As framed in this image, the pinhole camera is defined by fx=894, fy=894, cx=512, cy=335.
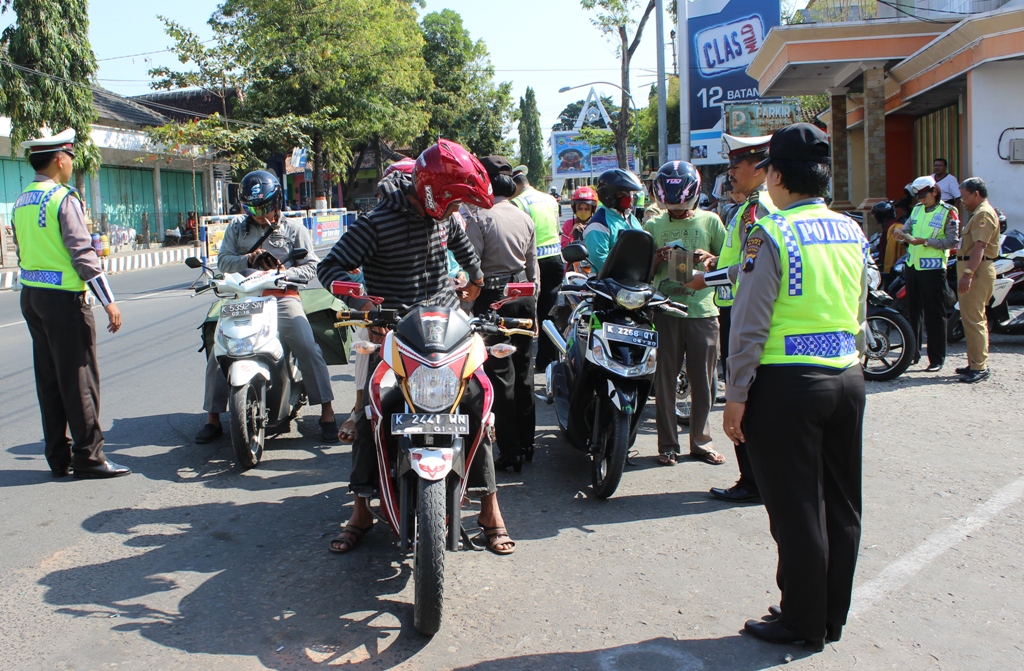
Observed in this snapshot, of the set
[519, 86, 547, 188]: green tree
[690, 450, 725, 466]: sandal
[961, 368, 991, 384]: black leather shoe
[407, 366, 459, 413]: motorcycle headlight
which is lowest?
[690, 450, 725, 466]: sandal

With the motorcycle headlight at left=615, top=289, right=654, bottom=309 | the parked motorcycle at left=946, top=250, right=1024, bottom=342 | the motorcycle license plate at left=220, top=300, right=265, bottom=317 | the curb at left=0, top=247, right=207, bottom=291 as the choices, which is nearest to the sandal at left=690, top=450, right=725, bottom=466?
the motorcycle headlight at left=615, top=289, right=654, bottom=309

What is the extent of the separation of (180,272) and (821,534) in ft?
70.0

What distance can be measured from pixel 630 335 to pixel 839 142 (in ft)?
54.8

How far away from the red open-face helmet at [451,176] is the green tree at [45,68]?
2251 centimetres

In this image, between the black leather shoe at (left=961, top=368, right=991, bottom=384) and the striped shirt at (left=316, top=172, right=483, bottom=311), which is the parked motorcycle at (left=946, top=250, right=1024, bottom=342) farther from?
the striped shirt at (left=316, top=172, right=483, bottom=311)

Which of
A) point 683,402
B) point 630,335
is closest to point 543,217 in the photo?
point 683,402

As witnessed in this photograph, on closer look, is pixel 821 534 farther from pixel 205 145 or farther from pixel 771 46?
pixel 205 145

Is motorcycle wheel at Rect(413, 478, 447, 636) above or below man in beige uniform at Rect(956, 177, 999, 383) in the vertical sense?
below

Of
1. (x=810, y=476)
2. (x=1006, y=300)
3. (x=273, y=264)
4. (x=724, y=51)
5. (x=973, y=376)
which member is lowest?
(x=973, y=376)

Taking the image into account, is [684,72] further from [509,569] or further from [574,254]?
[509,569]

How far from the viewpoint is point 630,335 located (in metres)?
4.93

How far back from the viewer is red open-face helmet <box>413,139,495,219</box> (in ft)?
13.4

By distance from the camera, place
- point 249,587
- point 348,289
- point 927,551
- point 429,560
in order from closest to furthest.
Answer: point 429,560
point 249,587
point 348,289
point 927,551

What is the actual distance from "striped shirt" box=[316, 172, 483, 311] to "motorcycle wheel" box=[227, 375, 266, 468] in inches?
49.6
